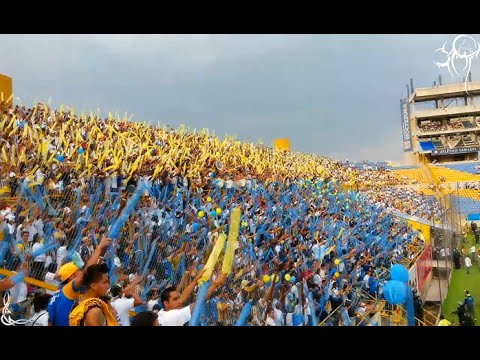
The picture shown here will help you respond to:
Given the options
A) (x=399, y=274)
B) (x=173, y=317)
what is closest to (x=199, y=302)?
(x=173, y=317)

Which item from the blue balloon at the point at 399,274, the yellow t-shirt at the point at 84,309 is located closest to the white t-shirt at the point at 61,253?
the yellow t-shirt at the point at 84,309

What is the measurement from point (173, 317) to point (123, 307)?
501 mm

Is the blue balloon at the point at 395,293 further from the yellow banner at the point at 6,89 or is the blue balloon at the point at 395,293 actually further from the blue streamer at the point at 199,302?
the yellow banner at the point at 6,89

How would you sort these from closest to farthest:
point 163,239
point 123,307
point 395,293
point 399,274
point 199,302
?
1. point 199,302
2. point 123,307
3. point 163,239
4. point 395,293
5. point 399,274

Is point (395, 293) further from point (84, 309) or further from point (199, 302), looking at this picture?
point (84, 309)

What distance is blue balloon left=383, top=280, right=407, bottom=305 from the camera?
4.86 m

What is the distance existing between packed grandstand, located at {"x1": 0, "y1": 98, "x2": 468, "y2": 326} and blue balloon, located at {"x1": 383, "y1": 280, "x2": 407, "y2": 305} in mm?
220

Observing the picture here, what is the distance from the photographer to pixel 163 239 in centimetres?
412

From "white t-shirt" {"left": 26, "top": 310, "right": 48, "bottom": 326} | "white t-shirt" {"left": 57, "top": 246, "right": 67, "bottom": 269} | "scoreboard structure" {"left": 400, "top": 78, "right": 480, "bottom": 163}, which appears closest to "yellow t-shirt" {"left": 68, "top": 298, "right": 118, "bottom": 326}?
"white t-shirt" {"left": 26, "top": 310, "right": 48, "bottom": 326}

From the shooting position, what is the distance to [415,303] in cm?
552

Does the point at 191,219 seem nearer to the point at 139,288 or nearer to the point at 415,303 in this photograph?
the point at 139,288

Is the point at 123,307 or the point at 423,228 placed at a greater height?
the point at 423,228

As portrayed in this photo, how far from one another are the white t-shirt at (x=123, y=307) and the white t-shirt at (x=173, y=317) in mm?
427
